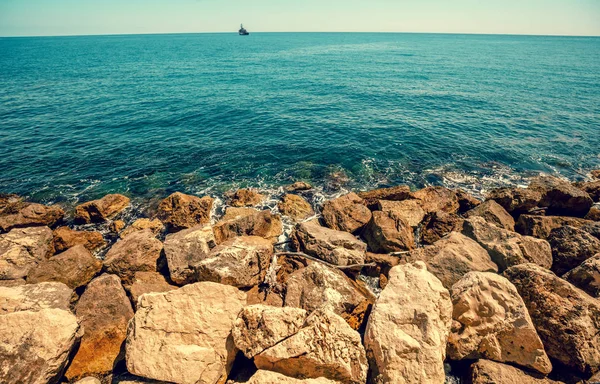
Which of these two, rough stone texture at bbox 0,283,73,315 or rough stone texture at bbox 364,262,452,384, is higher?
rough stone texture at bbox 364,262,452,384

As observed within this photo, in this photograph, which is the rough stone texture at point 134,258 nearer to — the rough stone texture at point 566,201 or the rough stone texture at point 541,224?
the rough stone texture at point 541,224

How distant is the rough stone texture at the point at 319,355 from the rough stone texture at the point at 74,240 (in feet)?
48.0

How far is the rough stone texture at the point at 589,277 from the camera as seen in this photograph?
10.3 meters

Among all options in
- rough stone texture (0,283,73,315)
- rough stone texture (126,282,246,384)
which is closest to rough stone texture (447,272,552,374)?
rough stone texture (126,282,246,384)

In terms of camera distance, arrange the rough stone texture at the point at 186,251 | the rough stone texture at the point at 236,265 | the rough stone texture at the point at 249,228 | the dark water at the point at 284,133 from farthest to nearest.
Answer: the dark water at the point at 284,133 < the rough stone texture at the point at 249,228 < the rough stone texture at the point at 186,251 < the rough stone texture at the point at 236,265

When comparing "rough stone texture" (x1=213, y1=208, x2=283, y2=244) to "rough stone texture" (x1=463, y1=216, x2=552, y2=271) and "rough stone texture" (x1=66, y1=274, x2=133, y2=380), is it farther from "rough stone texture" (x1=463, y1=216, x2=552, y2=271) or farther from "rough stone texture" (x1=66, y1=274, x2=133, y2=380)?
"rough stone texture" (x1=463, y1=216, x2=552, y2=271)

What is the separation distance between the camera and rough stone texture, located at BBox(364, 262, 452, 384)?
24.0 ft

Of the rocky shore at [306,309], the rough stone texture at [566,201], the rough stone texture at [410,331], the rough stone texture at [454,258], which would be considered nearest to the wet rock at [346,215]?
the rocky shore at [306,309]

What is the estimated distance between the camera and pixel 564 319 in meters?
8.62

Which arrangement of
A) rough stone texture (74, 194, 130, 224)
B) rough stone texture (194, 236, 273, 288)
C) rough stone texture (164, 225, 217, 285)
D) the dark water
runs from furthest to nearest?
the dark water → rough stone texture (74, 194, 130, 224) → rough stone texture (164, 225, 217, 285) → rough stone texture (194, 236, 273, 288)

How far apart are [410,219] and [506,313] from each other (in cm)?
808

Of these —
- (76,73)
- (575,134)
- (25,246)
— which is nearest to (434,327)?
(25,246)

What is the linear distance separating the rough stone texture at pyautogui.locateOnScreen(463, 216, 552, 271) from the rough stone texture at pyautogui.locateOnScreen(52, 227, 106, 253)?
2092 cm

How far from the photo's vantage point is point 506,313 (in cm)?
876
